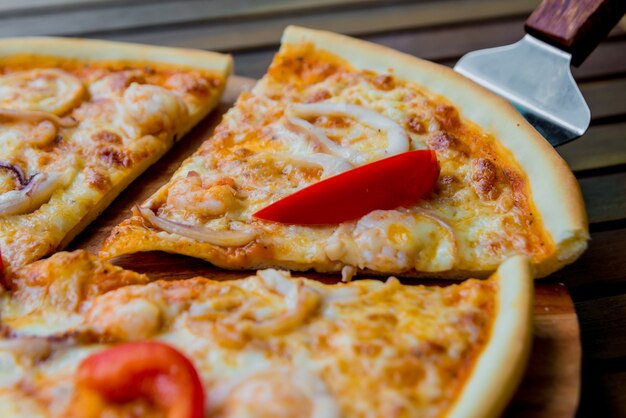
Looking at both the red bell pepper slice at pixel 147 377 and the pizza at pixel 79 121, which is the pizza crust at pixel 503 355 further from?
the pizza at pixel 79 121

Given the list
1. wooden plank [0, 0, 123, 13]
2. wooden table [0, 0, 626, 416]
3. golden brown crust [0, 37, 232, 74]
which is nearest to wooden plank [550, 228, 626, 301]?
wooden table [0, 0, 626, 416]

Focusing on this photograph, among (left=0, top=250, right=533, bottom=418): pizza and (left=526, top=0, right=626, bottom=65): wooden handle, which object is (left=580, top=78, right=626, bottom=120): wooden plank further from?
(left=0, top=250, right=533, bottom=418): pizza

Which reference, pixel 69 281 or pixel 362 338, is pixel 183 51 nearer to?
pixel 69 281

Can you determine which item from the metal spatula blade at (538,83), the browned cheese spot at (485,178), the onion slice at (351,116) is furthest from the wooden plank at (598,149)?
the onion slice at (351,116)

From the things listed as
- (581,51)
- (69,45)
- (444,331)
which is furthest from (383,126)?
(69,45)

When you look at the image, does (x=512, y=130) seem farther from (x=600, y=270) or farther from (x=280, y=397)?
(x=280, y=397)
